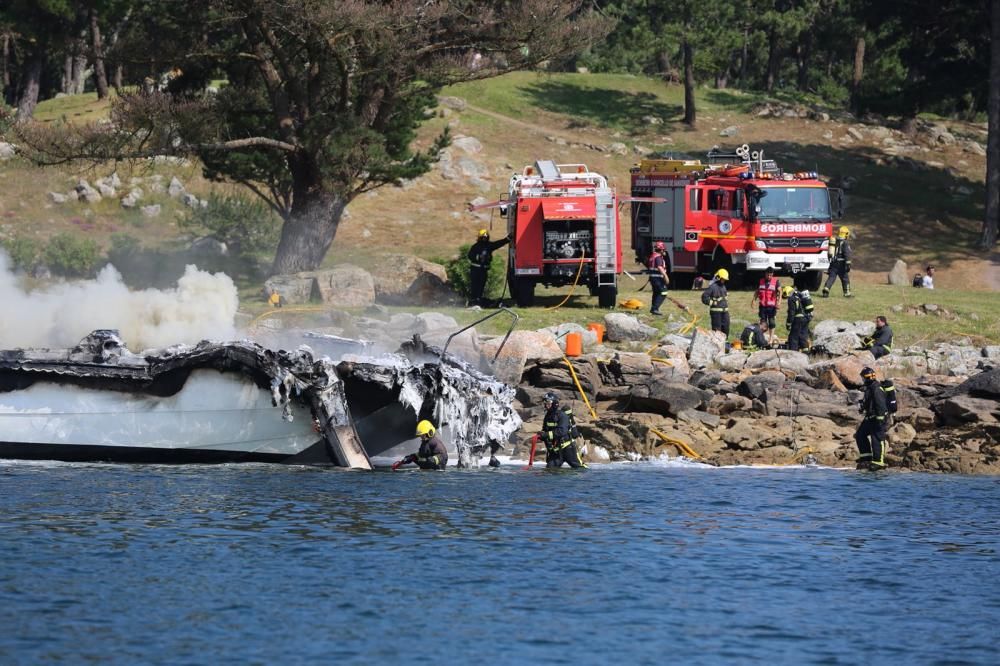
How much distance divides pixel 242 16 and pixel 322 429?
15506 millimetres

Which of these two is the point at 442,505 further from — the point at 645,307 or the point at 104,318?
the point at 645,307

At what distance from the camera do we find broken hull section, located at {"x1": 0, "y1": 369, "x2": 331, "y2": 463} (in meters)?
21.6

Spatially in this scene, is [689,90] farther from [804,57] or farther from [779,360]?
[779,360]

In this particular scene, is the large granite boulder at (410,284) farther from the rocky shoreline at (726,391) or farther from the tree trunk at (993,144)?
the tree trunk at (993,144)

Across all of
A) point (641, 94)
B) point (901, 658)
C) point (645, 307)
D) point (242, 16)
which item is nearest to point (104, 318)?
point (242, 16)

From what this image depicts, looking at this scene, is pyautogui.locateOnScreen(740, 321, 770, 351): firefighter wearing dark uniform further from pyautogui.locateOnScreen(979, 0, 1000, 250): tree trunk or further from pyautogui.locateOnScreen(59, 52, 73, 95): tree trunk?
pyautogui.locateOnScreen(59, 52, 73, 95): tree trunk

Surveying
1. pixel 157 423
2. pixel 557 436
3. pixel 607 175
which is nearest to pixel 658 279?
pixel 557 436

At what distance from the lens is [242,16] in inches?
1339

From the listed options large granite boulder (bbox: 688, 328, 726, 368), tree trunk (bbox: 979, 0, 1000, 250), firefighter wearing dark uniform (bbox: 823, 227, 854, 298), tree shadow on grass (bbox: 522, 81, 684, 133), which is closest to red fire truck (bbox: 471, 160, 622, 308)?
large granite boulder (bbox: 688, 328, 726, 368)

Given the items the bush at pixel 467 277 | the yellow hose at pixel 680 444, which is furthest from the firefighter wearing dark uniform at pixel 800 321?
the bush at pixel 467 277

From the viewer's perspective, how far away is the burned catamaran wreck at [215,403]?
70.1 ft

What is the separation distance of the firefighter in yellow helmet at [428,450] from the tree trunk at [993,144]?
33.6m

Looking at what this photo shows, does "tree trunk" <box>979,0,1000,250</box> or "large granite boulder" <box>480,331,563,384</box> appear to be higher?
"tree trunk" <box>979,0,1000,250</box>

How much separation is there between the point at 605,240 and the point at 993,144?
2364 cm
